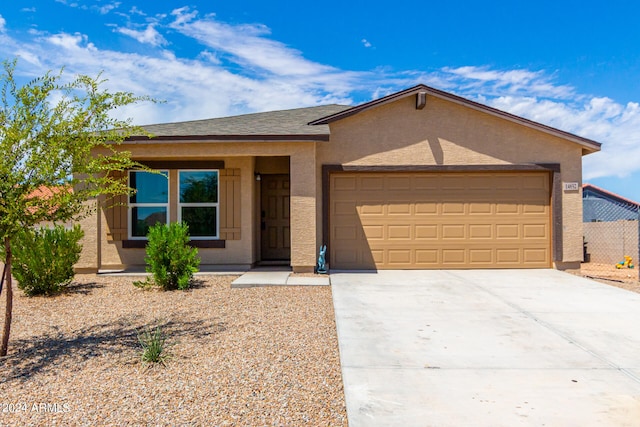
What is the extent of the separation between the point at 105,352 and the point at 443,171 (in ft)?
28.0

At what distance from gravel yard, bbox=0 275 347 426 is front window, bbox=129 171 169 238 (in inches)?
Answer: 145

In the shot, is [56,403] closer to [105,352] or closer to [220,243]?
[105,352]

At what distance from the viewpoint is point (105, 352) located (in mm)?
4629

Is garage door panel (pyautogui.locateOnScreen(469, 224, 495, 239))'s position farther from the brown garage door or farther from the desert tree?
the desert tree

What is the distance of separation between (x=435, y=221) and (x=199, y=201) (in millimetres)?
5889

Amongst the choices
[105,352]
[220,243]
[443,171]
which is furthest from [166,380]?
[443,171]

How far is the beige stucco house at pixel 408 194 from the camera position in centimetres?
1061

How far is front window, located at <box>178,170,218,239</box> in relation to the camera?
10672mm

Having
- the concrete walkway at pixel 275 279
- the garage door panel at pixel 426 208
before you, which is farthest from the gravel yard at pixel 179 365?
the garage door panel at pixel 426 208

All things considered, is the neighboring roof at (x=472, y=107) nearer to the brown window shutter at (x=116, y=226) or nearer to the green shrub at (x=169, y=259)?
the green shrub at (x=169, y=259)

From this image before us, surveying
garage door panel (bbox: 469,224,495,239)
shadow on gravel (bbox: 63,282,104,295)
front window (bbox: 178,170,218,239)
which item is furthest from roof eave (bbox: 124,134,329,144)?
garage door panel (bbox: 469,224,495,239)

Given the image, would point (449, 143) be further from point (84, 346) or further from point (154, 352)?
point (84, 346)

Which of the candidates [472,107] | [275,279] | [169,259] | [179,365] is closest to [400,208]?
[472,107]

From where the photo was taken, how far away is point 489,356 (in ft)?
14.6
